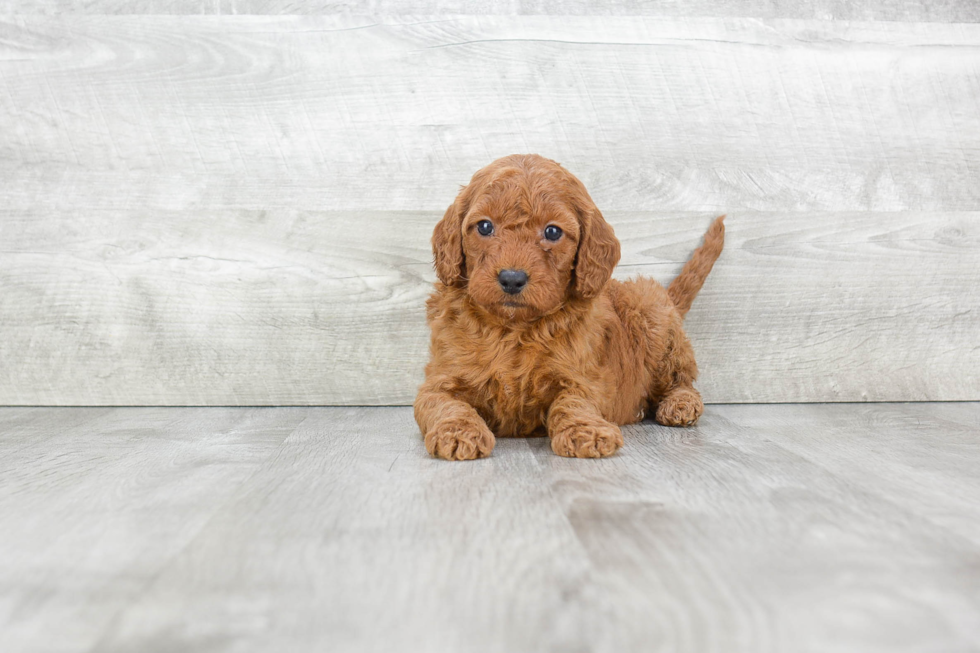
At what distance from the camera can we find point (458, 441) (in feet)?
5.17

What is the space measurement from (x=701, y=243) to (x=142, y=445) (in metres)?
1.72

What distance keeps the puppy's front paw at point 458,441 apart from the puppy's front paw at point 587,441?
0.16 metres

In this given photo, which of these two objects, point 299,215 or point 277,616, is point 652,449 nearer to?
point 277,616

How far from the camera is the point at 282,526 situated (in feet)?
3.76

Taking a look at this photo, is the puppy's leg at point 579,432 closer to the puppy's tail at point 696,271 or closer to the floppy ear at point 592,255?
the floppy ear at point 592,255

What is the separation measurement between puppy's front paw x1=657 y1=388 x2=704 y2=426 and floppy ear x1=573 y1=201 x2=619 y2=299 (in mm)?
482

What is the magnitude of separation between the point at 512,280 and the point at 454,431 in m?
0.35

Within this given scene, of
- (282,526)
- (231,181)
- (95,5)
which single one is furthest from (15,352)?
(282,526)

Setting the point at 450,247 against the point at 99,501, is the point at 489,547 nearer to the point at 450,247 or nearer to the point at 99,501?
the point at 99,501

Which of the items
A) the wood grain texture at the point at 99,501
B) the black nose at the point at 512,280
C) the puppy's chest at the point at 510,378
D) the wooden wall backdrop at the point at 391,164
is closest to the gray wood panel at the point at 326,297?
the wooden wall backdrop at the point at 391,164

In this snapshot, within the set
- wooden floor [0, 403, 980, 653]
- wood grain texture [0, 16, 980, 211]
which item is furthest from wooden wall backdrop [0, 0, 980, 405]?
wooden floor [0, 403, 980, 653]

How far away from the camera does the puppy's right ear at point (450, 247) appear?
1.75m

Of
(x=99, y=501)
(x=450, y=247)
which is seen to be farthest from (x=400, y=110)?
(x=99, y=501)

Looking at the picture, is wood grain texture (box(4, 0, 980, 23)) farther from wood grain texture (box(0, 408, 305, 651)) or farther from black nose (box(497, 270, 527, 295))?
wood grain texture (box(0, 408, 305, 651))
